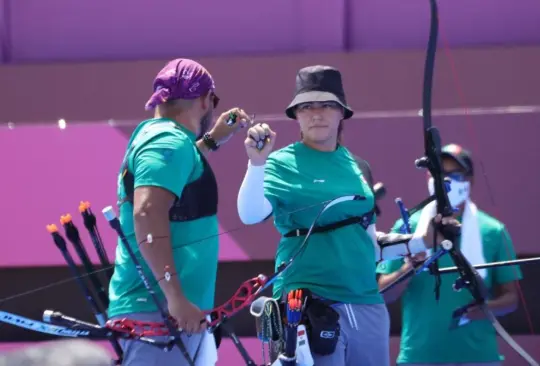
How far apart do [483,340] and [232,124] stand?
1.56 metres

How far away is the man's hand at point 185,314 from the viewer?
3.08m

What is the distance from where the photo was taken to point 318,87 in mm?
3871

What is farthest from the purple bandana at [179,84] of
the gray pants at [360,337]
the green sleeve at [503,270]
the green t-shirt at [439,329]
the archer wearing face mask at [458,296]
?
the green sleeve at [503,270]

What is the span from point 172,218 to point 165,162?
0.70 feet

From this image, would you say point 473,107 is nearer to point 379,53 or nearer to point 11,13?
point 379,53

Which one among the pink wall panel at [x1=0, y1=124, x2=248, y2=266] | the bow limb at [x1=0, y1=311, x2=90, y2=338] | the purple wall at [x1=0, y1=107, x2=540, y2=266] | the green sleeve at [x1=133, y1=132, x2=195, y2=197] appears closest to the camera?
the bow limb at [x1=0, y1=311, x2=90, y2=338]

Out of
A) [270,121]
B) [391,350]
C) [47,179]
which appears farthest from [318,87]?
[47,179]

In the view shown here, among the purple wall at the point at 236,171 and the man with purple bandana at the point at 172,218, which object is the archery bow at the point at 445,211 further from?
the purple wall at the point at 236,171

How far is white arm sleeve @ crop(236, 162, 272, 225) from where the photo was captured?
3.48 m

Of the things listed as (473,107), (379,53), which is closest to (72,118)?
(379,53)

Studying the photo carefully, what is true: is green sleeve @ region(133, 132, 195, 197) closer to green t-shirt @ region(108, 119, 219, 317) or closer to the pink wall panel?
green t-shirt @ region(108, 119, 219, 317)

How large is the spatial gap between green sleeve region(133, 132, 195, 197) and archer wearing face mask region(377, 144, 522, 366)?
1.52m

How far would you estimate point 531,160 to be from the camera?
5621 millimetres

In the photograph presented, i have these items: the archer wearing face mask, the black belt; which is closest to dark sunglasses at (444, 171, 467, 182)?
the archer wearing face mask
